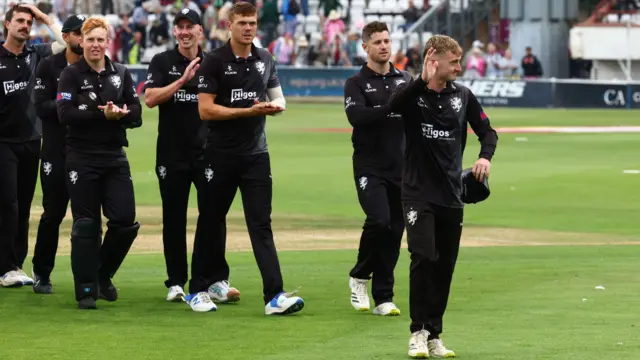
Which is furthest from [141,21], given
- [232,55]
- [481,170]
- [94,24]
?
[481,170]

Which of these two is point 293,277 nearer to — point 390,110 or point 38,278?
point 38,278

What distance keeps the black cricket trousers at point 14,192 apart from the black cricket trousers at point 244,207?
74.2 inches

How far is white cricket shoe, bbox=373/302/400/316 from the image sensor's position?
36.8 ft

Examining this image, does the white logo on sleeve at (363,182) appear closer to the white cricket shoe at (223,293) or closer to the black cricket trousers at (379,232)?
the black cricket trousers at (379,232)

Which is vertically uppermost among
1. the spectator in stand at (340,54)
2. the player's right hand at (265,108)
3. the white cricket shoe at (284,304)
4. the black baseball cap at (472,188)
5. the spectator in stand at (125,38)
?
the player's right hand at (265,108)

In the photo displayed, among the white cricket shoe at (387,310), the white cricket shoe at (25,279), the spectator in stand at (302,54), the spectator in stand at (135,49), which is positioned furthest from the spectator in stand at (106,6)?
the white cricket shoe at (387,310)

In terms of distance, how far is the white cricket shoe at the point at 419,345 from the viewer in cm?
931

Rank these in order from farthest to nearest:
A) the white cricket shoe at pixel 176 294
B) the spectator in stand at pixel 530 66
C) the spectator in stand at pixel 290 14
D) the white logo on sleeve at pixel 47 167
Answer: the spectator in stand at pixel 290 14, the spectator in stand at pixel 530 66, the white logo on sleeve at pixel 47 167, the white cricket shoe at pixel 176 294

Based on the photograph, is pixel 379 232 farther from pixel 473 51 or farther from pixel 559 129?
pixel 473 51

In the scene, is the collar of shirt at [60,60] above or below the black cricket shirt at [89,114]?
above

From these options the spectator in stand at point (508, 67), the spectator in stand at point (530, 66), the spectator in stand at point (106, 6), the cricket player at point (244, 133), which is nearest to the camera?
the cricket player at point (244, 133)

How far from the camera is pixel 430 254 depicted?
9.48 meters

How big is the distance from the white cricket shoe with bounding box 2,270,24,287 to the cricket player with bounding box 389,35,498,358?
447 cm

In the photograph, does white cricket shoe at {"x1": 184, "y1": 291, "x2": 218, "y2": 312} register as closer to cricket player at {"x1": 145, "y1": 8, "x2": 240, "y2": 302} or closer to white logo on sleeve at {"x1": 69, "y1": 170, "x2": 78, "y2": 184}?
cricket player at {"x1": 145, "y1": 8, "x2": 240, "y2": 302}
